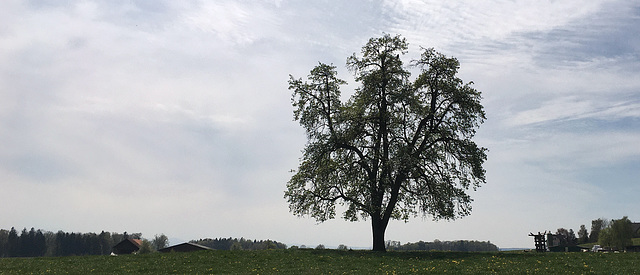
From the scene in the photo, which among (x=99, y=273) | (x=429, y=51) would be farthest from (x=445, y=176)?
(x=99, y=273)

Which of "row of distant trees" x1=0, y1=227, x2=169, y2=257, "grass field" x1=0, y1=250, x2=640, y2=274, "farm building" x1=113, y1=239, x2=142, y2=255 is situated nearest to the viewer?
"grass field" x1=0, y1=250, x2=640, y2=274

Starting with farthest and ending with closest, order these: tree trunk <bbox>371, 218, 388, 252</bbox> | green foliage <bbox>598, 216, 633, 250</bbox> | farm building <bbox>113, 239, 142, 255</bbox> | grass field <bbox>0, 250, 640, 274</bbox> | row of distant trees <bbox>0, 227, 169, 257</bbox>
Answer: row of distant trees <bbox>0, 227, 169, 257</bbox> < green foliage <bbox>598, 216, 633, 250</bbox> < farm building <bbox>113, 239, 142, 255</bbox> < tree trunk <bbox>371, 218, 388, 252</bbox> < grass field <bbox>0, 250, 640, 274</bbox>

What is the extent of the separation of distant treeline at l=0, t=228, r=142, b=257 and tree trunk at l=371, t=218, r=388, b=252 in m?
167

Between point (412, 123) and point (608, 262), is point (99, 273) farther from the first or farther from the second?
point (608, 262)

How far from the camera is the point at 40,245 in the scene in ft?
577

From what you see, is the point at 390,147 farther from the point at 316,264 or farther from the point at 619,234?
the point at 619,234

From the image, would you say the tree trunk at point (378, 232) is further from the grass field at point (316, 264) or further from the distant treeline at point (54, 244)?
the distant treeline at point (54, 244)

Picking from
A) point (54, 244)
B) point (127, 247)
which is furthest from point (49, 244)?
point (127, 247)

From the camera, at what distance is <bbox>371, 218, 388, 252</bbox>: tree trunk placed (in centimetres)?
3688

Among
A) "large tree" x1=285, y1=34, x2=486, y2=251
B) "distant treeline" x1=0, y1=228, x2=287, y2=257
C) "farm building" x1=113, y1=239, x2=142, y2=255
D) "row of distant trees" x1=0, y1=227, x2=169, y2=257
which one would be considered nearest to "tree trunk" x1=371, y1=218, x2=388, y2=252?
"large tree" x1=285, y1=34, x2=486, y2=251

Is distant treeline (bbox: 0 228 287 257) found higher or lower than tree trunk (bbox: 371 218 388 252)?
lower

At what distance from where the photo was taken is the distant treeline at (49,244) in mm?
174375

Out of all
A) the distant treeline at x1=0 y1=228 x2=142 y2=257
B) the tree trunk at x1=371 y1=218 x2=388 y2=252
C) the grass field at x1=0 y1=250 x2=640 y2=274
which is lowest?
the distant treeline at x1=0 y1=228 x2=142 y2=257

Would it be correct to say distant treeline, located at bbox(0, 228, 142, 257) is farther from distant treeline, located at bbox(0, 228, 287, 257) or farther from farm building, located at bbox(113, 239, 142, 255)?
farm building, located at bbox(113, 239, 142, 255)
